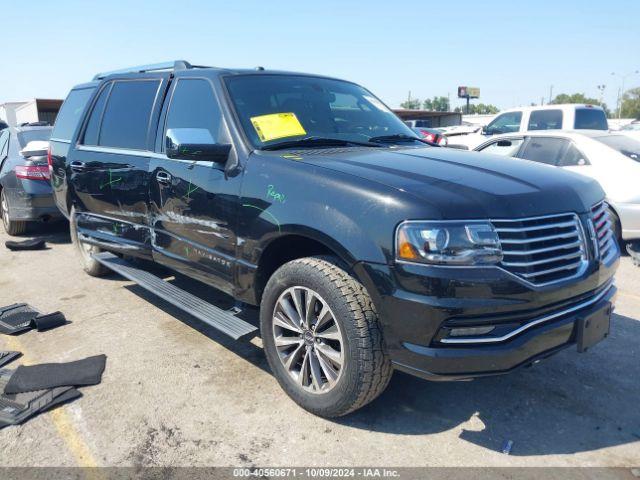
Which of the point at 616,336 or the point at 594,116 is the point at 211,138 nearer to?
the point at 616,336

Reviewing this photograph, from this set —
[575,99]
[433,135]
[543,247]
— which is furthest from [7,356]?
[575,99]

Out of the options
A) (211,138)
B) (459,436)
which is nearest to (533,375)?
(459,436)

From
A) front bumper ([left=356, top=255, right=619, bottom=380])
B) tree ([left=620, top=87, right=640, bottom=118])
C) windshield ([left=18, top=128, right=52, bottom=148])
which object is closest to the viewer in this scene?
front bumper ([left=356, top=255, right=619, bottom=380])

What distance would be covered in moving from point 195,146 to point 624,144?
19.2 ft

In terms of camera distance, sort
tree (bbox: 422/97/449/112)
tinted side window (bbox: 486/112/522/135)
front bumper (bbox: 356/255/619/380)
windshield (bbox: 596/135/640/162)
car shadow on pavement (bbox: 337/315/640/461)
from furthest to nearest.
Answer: tree (bbox: 422/97/449/112)
tinted side window (bbox: 486/112/522/135)
windshield (bbox: 596/135/640/162)
car shadow on pavement (bbox: 337/315/640/461)
front bumper (bbox: 356/255/619/380)

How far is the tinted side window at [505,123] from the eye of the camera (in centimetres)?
1153

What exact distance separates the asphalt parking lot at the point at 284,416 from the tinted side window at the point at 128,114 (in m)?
1.64

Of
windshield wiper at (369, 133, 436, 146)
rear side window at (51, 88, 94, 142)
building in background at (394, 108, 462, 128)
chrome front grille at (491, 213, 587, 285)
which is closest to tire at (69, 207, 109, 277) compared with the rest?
rear side window at (51, 88, 94, 142)

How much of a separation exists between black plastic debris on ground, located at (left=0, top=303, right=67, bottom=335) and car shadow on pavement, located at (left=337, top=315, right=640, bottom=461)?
274 cm

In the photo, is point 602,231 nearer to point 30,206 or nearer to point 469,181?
point 469,181

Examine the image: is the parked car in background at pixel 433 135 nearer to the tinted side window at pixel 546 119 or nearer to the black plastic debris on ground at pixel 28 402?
the black plastic debris on ground at pixel 28 402

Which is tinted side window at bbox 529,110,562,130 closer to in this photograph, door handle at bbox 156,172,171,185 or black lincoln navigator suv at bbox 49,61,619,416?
black lincoln navigator suv at bbox 49,61,619,416

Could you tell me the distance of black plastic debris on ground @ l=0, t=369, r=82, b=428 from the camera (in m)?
3.01

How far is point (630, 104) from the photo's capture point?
87.7m
